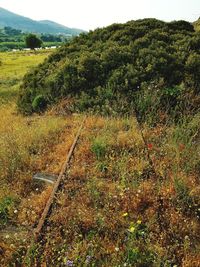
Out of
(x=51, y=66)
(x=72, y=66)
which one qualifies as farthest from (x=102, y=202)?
(x=51, y=66)

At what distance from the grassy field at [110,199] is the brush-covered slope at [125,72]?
1.98m

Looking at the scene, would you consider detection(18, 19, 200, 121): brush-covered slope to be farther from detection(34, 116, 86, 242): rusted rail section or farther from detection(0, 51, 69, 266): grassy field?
detection(34, 116, 86, 242): rusted rail section

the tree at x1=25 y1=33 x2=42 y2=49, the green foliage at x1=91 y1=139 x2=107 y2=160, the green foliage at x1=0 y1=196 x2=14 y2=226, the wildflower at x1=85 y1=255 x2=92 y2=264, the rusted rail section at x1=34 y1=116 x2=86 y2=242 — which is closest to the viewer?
the wildflower at x1=85 y1=255 x2=92 y2=264

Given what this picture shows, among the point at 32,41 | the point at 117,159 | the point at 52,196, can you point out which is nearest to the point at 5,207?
the point at 52,196

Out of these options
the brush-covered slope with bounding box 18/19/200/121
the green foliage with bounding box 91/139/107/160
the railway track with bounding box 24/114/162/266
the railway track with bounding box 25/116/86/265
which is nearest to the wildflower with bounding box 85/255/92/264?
the railway track with bounding box 24/114/162/266

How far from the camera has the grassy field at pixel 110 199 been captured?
15.7 feet

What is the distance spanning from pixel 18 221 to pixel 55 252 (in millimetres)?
1063

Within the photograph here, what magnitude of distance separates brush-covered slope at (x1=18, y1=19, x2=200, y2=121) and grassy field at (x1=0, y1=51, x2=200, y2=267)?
198cm

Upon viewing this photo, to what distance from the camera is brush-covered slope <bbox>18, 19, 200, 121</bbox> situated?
1077 centimetres

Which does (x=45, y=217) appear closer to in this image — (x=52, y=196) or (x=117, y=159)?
(x=52, y=196)

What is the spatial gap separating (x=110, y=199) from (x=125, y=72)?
6901 millimetres

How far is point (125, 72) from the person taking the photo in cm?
1209

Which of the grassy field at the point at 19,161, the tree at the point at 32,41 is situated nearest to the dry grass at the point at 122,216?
Result: the grassy field at the point at 19,161

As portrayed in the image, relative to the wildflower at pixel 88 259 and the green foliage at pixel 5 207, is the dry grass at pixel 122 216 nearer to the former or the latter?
the wildflower at pixel 88 259
